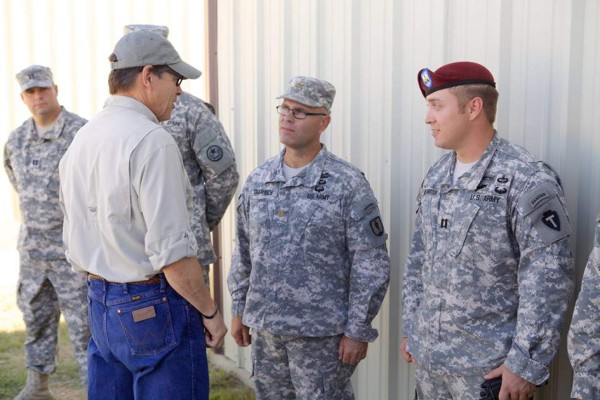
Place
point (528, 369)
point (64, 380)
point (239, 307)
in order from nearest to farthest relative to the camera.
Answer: point (528, 369), point (239, 307), point (64, 380)

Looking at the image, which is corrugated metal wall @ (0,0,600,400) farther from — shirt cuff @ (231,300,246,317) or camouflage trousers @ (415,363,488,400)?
shirt cuff @ (231,300,246,317)

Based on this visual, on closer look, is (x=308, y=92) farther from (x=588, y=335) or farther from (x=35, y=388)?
(x=35, y=388)

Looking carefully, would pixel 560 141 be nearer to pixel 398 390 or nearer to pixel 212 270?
pixel 398 390

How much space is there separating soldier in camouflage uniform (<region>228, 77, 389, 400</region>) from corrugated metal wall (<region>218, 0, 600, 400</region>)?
47cm

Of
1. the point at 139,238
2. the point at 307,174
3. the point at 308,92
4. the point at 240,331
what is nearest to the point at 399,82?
the point at 308,92

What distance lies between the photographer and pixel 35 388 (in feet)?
15.7

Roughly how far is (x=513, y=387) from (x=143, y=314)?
4.11 feet

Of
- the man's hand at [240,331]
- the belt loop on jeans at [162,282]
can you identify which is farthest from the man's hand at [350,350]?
the belt loop on jeans at [162,282]

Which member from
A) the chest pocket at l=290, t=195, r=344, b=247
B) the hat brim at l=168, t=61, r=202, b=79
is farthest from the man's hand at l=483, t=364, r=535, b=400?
the hat brim at l=168, t=61, r=202, b=79

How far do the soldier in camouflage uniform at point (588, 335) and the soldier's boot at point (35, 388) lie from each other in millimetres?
3652

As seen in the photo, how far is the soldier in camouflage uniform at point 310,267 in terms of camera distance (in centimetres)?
316

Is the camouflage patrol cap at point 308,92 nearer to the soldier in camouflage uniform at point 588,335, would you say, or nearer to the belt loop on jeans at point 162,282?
the belt loop on jeans at point 162,282

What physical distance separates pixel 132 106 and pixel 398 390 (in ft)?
6.59

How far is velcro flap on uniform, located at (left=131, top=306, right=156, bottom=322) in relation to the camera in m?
2.52
